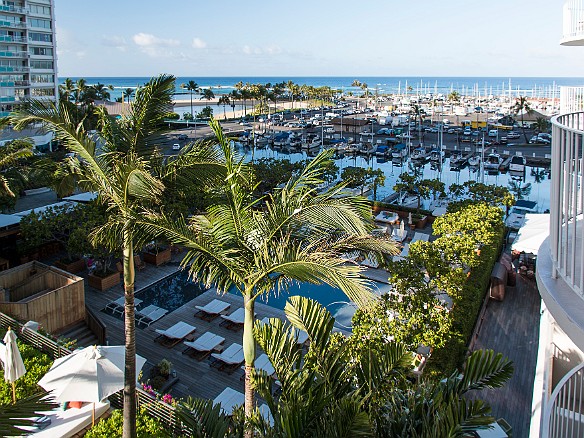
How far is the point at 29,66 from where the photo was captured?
147 feet

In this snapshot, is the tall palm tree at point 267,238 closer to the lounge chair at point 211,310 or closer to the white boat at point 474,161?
the lounge chair at point 211,310

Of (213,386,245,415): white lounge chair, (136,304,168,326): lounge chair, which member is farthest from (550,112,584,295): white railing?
(136,304,168,326): lounge chair

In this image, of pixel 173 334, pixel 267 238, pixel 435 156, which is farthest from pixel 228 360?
pixel 435 156

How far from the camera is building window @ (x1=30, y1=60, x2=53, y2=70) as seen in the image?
45.5m

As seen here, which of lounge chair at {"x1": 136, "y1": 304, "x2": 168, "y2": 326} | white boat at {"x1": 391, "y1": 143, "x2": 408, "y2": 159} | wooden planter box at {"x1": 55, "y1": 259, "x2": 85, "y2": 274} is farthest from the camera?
white boat at {"x1": 391, "y1": 143, "x2": 408, "y2": 159}

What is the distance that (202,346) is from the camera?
13.4m

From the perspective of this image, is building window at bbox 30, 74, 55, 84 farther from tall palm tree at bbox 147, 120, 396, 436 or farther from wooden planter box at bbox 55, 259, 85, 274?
tall palm tree at bbox 147, 120, 396, 436

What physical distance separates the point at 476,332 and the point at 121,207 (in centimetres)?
1077

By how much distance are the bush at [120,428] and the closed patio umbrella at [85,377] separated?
432 millimetres

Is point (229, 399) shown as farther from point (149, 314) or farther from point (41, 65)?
point (41, 65)

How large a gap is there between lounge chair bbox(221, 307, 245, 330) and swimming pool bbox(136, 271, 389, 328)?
1.31m

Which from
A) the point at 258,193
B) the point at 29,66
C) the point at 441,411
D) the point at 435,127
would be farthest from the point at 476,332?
the point at 435,127

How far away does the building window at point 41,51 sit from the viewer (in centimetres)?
4524

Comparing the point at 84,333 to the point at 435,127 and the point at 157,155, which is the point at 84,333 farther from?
the point at 435,127
